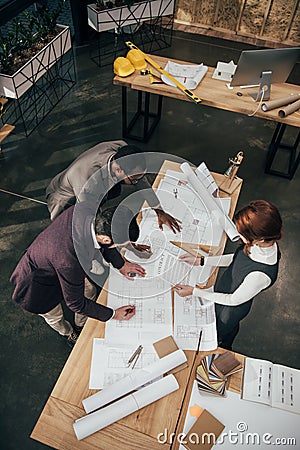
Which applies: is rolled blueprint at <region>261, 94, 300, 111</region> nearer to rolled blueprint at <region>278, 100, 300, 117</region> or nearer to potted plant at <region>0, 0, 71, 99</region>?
rolled blueprint at <region>278, 100, 300, 117</region>

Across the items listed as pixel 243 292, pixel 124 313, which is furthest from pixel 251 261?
pixel 124 313

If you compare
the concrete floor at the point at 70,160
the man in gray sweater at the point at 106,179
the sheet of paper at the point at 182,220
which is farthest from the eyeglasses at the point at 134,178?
the concrete floor at the point at 70,160

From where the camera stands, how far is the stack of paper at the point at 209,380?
1.81 meters

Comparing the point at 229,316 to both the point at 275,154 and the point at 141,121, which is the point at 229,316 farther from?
the point at 141,121

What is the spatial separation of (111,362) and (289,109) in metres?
2.40

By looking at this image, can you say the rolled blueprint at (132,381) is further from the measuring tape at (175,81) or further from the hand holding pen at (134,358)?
the measuring tape at (175,81)

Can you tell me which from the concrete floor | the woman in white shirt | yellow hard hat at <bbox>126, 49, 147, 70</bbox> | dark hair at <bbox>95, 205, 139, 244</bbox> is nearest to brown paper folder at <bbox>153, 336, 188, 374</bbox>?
the woman in white shirt

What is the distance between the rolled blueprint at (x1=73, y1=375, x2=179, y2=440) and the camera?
167 cm

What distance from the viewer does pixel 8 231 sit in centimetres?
333

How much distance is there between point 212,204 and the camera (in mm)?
2209

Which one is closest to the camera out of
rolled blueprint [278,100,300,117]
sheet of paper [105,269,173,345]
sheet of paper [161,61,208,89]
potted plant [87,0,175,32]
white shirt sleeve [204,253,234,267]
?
sheet of paper [105,269,173,345]

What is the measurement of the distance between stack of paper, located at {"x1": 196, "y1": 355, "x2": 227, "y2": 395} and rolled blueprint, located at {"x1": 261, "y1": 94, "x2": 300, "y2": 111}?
218 centimetres

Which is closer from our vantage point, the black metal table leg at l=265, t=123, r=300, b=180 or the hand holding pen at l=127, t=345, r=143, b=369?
the hand holding pen at l=127, t=345, r=143, b=369

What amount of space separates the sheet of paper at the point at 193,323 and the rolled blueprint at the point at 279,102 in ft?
6.14
